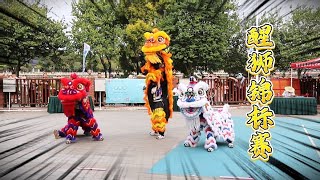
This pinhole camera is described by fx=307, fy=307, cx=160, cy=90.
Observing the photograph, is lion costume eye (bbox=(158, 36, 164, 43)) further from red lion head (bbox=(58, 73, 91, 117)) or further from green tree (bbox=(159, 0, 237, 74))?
red lion head (bbox=(58, 73, 91, 117))

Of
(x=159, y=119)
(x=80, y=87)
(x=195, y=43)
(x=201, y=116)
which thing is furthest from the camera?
(x=195, y=43)

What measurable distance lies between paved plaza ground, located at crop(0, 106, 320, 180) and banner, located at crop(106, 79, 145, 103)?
3807mm

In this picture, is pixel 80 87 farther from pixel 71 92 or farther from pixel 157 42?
pixel 157 42

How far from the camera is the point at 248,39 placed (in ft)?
6.82

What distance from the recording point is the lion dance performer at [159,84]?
4785 millimetres

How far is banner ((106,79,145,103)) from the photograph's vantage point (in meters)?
9.38

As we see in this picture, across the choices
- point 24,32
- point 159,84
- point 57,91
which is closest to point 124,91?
point 57,91

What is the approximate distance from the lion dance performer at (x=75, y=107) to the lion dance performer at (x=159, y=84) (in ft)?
3.07

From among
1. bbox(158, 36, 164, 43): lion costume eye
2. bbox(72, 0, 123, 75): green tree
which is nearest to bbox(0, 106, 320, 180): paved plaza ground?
bbox(72, 0, 123, 75): green tree

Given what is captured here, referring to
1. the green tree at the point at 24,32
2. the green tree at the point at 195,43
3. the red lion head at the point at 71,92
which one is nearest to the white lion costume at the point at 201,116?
the green tree at the point at 195,43

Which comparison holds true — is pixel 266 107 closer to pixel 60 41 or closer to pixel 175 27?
pixel 60 41

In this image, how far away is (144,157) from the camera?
3.67 m

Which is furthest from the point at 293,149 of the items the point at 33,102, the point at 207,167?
the point at 33,102

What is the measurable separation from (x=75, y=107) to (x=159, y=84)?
1363mm
